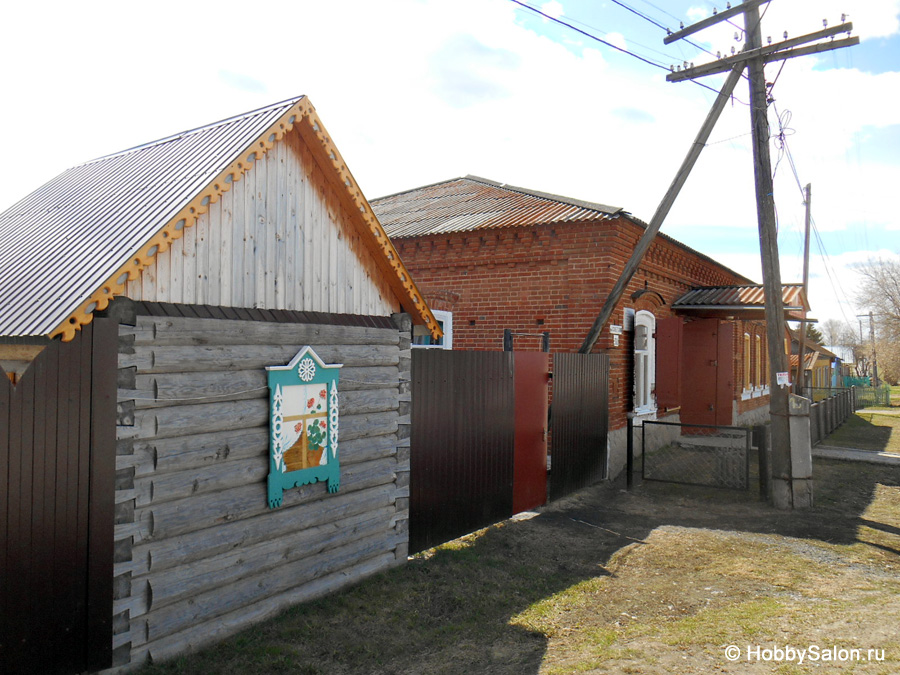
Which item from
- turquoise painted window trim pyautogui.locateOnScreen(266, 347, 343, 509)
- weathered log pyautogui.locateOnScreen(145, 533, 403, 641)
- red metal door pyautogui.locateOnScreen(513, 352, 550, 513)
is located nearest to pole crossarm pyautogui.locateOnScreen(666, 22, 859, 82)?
red metal door pyautogui.locateOnScreen(513, 352, 550, 513)

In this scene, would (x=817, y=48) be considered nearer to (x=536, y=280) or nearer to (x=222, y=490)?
(x=536, y=280)

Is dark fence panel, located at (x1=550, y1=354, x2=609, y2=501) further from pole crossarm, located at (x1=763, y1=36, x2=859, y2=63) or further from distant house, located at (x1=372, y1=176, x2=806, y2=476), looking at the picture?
pole crossarm, located at (x1=763, y1=36, x2=859, y2=63)

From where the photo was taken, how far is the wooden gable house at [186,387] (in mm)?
3771

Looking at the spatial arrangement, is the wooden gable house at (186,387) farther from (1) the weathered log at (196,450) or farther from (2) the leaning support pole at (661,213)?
(2) the leaning support pole at (661,213)

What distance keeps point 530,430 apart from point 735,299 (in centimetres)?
A: 772

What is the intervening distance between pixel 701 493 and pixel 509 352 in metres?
4.41

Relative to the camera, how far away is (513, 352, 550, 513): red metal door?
8.59m

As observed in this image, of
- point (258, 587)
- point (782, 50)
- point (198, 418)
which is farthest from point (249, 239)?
point (782, 50)

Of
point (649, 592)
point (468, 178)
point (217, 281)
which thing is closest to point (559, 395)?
point (649, 592)

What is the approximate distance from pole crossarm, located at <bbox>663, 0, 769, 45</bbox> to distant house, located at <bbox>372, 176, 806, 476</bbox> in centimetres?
300

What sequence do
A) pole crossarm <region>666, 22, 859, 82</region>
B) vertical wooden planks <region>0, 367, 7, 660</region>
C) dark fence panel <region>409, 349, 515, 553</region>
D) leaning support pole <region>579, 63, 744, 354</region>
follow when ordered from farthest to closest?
leaning support pole <region>579, 63, 744, 354</region> → pole crossarm <region>666, 22, 859, 82</region> → dark fence panel <region>409, 349, 515, 553</region> → vertical wooden planks <region>0, 367, 7, 660</region>

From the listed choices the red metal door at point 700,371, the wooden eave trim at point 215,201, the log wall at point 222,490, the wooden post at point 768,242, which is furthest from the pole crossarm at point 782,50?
the log wall at point 222,490

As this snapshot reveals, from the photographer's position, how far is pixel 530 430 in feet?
29.1

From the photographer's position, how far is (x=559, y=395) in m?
9.43
